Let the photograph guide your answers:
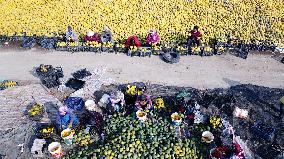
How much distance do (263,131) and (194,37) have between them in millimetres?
7917

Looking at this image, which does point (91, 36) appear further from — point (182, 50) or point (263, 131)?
point (263, 131)

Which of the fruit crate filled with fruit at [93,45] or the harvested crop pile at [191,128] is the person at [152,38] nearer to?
the fruit crate filled with fruit at [93,45]

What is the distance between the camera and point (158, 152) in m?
17.2

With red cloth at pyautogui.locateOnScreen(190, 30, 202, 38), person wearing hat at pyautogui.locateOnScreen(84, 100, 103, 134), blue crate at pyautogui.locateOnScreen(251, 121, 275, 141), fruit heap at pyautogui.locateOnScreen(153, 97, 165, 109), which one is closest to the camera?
blue crate at pyautogui.locateOnScreen(251, 121, 275, 141)

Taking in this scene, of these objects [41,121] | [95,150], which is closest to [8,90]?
[41,121]

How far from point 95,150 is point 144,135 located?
2.41m

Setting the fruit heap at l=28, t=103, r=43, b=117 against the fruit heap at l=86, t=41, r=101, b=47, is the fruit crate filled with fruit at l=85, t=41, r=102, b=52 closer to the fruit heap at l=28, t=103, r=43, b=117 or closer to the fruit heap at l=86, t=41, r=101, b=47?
the fruit heap at l=86, t=41, r=101, b=47

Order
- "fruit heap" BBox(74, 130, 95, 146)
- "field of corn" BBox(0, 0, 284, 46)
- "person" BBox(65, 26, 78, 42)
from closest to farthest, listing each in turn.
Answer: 1. "fruit heap" BBox(74, 130, 95, 146)
2. "person" BBox(65, 26, 78, 42)
3. "field of corn" BBox(0, 0, 284, 46)

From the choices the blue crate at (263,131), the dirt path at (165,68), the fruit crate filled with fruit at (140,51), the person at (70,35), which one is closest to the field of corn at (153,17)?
the person at (70,35)

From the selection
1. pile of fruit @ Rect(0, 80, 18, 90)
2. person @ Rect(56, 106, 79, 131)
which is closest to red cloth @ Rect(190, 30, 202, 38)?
person @ Rect(56, 106, 79, 131)

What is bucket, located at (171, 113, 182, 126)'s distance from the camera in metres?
18.6

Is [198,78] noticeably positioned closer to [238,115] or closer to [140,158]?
[238,115]

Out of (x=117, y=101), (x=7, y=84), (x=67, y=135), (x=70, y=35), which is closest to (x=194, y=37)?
(x=117, y=101)

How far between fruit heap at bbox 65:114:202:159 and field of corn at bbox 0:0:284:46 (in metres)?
8.45
